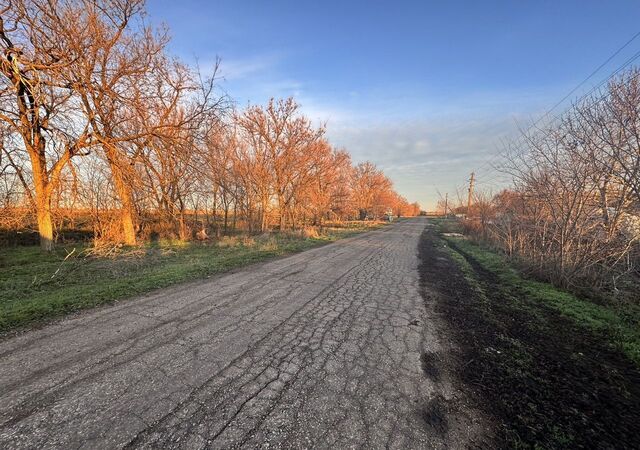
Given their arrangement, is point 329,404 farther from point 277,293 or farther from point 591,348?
point 591,348

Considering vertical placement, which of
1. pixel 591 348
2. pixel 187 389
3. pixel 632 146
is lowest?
pixel 591 348

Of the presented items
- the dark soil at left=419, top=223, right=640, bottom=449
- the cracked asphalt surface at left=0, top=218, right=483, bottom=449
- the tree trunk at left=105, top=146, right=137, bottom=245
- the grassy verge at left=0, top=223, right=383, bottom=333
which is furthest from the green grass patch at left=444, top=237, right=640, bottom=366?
the tree trunk at left=105, top=146, right=137, bottom=245

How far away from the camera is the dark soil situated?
2.22 metres

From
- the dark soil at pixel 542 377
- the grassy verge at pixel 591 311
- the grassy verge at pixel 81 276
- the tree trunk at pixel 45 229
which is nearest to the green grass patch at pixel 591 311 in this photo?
the grassy verge at pixel 591 311

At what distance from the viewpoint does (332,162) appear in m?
22.8

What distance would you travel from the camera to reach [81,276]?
6.75 meters

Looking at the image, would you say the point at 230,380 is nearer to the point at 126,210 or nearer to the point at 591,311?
the point at 591,311

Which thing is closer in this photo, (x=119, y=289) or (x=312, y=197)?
(x=119, y=289)

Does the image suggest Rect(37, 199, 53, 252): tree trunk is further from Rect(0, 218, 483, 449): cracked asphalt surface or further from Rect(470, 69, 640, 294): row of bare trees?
Rect(470, 69, 640, 294): row of bare trees

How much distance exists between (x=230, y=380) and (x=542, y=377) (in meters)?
3.58

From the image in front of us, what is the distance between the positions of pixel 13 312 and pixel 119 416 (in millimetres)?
3927

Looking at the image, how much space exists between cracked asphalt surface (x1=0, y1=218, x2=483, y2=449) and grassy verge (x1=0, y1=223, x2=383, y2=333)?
77 cm

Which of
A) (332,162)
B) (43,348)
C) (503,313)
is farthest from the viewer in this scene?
(332,162)

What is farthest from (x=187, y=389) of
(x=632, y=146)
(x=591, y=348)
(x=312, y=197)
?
(x=312, y=197)
